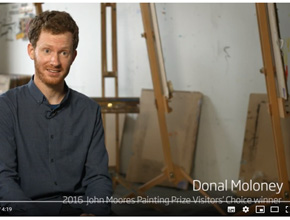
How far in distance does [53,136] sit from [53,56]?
0.21m

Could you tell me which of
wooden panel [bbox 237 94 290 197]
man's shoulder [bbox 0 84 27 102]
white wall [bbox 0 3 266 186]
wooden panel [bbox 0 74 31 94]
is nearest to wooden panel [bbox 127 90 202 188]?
white wall [bbox 0 3 266 186]

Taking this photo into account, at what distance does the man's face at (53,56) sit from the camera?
1.30m

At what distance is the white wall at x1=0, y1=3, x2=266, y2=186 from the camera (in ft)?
9.24

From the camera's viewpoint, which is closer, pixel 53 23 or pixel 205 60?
pixel 53 23

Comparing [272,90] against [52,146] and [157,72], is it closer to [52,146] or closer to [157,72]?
[157,72]

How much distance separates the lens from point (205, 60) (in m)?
2.94

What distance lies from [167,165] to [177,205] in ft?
0.92

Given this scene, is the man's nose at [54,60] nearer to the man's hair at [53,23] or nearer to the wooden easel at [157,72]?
the man's hair at [53,23]

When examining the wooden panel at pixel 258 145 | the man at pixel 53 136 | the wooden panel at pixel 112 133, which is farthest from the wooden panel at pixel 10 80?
the man at pixel 53 136

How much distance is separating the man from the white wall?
5.38 feet

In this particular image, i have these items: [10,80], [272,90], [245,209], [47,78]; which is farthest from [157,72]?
[10,80]

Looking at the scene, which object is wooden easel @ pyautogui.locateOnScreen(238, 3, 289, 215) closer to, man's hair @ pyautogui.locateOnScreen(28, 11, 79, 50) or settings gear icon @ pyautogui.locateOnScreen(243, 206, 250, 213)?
settings gear icon @ pyautogui.locateOnScreen(243, 206, 250, 213)

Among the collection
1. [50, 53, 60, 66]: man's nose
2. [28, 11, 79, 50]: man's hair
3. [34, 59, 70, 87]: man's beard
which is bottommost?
[34, 59, 70, 87]: man's beard

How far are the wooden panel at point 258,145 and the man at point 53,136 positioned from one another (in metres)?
1.56
